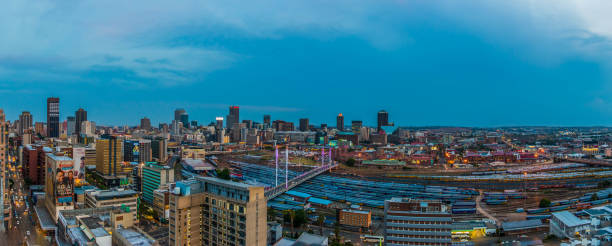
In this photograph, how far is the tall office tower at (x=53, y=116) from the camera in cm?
5726

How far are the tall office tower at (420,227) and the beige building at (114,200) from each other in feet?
34.6

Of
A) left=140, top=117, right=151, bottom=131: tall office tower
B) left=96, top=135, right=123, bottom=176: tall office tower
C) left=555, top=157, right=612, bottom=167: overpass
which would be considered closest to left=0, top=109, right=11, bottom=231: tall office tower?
left=96, top=135, right=123, bottom=176: tall office tower

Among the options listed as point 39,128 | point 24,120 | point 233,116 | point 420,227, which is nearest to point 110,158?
point 420,227

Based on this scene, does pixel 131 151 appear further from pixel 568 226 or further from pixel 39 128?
pixel 39 128

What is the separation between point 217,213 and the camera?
338 inches

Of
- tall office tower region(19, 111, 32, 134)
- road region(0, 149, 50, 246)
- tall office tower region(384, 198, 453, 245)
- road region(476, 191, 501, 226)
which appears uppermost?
tall office tower region(19, 111, 32, 134)

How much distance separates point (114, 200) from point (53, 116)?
51150 millimetres

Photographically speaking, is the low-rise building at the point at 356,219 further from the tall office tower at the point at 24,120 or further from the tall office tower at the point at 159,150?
the tall office tower at the point at 24,120

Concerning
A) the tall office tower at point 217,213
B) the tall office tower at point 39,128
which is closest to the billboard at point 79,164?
the tall office tower at point 217,213

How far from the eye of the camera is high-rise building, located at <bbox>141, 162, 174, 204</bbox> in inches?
798

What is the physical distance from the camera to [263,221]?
840cm

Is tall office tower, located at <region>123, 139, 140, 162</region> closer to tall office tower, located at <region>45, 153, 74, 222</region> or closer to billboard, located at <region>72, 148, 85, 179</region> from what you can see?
billboard, located at <region>72, 148, 85, 179</region>

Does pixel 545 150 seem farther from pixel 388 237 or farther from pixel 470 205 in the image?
pixel 388 237

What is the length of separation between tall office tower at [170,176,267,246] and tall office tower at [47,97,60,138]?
5825cm
